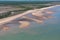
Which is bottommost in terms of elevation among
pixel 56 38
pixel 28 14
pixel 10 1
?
pixel 56 38

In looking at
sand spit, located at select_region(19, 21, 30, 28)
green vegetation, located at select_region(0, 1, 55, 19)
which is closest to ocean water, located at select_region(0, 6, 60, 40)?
sand spit, located at select_region(19, 21, 30, 28)

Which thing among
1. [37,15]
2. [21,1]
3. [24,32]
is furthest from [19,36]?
[21,1]

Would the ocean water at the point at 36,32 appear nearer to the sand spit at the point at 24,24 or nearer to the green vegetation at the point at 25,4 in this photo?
the sand spit at the point at 24,24

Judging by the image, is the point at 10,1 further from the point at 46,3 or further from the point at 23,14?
the point at 46,3

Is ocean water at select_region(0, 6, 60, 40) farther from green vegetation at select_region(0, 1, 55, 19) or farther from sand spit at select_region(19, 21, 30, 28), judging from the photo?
green vegetation at select_region(0, 1, 55, 19)

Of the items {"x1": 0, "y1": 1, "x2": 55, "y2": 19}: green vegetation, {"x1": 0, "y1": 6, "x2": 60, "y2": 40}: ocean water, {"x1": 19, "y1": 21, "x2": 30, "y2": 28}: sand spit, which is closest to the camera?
{"x1": 0, "y1": 6, "x2": 60, "y2": 40}: ocean water

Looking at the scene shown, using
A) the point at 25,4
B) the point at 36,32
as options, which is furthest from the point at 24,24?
the point at 25,4

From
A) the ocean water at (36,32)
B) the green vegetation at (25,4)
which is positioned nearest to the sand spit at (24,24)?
the ocean water at (36,32)

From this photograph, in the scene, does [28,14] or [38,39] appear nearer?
[38,39]
